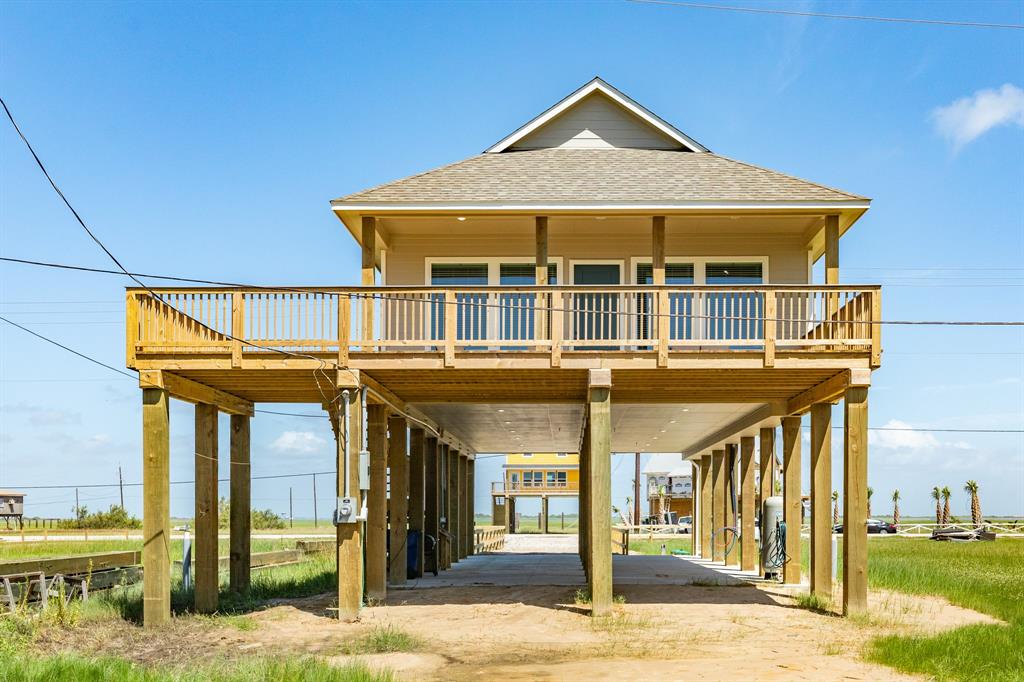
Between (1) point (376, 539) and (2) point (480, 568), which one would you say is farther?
(2) point (480, 568)

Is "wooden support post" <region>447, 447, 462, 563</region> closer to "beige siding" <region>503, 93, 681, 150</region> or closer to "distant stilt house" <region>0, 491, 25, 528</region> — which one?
"beige siding" <region>503, 93, 681, 150</region>

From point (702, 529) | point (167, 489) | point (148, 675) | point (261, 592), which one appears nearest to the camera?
point (148, 675)

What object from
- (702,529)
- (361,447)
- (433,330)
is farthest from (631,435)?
(361,447)

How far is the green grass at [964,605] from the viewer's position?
45.6 ft

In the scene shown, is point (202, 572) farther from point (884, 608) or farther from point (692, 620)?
point (884, 608)

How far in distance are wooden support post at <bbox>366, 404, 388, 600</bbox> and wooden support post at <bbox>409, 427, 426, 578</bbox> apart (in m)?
5.35

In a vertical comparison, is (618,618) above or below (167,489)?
below

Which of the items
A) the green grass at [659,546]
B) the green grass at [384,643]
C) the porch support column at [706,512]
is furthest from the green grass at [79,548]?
the green grass at [384,643]

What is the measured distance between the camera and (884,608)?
19953 mm

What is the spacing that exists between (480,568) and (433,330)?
11.6 meters

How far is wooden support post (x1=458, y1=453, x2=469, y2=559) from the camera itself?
36.8 meters

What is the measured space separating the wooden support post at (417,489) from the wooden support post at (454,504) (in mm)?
6573

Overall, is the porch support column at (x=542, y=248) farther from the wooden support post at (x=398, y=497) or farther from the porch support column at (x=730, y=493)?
the porch support column at (x=730, y=493)

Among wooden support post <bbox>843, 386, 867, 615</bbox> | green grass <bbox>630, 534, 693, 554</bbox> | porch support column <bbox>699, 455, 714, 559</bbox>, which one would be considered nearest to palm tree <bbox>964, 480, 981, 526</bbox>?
green grass <bbox>630, 534, 693, 554</bbox>
